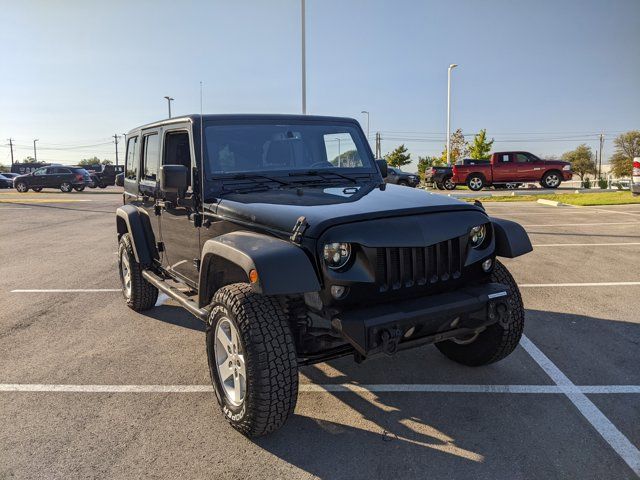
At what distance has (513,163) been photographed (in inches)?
1049

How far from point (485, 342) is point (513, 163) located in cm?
2484

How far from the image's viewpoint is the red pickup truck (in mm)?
26562

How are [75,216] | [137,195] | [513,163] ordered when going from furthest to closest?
[513,163], [75,216], [137,195]

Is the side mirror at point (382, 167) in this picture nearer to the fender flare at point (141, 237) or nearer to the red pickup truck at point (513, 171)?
the fender flare at point (141, 237)

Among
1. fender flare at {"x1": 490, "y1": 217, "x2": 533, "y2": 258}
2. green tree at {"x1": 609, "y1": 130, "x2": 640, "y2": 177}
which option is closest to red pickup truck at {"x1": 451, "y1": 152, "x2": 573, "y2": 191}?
fender flare at {"x1": 490, "y1": 217, "x2": 533, "y2": 258}

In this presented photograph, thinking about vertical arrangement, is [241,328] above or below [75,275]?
above

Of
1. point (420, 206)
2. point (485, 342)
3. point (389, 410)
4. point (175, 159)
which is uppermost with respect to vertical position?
point (175, 159)

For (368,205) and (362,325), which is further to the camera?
(368,205)

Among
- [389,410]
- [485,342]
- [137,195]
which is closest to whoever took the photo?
[389,410]

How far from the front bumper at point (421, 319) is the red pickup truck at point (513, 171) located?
82.4 ft

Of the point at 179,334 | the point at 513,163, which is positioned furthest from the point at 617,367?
the point at 513,163

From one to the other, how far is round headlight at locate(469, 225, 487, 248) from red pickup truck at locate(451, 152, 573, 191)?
24882 mm

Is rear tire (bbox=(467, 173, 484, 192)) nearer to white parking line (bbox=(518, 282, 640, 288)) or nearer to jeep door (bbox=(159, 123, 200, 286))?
white parking line (bbox=(518, 282, 640, 288))

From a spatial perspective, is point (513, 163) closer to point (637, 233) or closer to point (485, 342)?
point (637, 233)
